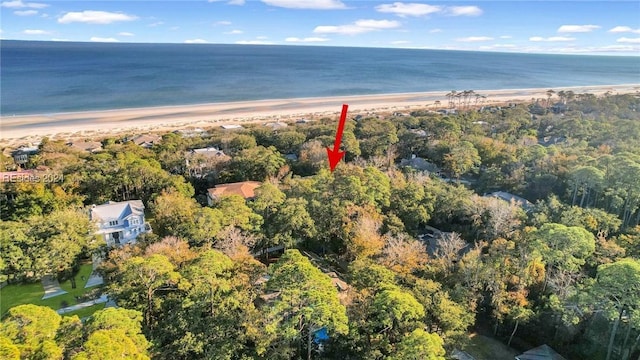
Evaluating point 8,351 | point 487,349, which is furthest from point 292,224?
point 8,351

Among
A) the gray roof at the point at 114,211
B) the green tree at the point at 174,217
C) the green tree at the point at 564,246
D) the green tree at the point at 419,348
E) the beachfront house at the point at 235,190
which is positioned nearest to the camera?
the green tree at the point at 419,348

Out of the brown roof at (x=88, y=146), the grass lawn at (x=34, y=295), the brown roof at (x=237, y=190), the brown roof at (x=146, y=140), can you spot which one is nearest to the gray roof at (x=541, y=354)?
the brown roof at (x=237, y=190)

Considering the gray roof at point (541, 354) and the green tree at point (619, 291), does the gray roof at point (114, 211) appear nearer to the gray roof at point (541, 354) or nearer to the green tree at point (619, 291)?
the gray roof at point (541, 354)

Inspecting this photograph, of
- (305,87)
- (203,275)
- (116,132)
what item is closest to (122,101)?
(116,132)

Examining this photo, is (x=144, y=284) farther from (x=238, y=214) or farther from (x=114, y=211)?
(x=114, y=211)

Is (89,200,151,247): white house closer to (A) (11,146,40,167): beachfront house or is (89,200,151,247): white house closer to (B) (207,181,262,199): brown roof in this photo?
(B) (207,181,262,199): brown roof

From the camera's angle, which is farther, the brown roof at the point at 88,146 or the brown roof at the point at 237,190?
the brown roof at the point at 88,146
